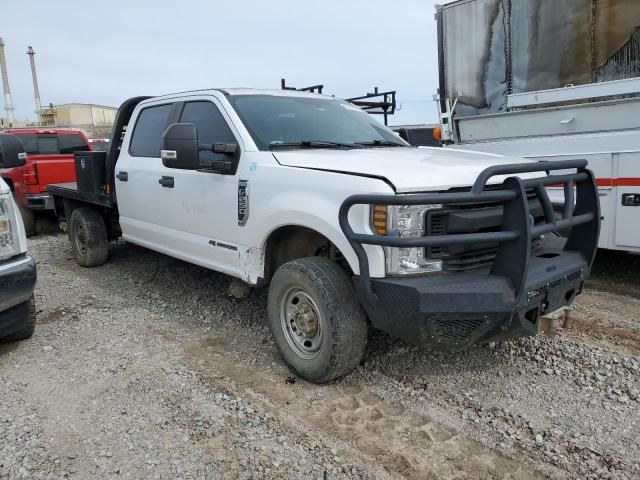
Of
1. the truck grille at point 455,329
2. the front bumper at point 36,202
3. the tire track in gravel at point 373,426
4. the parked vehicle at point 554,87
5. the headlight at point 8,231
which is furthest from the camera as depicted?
the front bumper at point 36,202

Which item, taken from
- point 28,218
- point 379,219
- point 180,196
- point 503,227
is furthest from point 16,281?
point 28,218

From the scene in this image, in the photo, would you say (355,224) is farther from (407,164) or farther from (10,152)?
(10,152)

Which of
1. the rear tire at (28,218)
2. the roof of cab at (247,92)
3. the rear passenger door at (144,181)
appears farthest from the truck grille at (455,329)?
the rear tire at (28,218)

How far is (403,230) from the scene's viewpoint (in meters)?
2.94

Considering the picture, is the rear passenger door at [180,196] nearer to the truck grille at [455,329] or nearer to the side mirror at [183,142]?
the side mirror at [183,142]

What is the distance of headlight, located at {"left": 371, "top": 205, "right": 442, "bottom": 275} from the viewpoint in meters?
2.92

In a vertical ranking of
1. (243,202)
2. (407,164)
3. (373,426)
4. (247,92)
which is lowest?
(373,426)

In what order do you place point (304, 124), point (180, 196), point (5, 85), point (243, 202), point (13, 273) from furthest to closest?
point (5, 85) < point (180, 196) < point (304, 124) < point (243, 202) < point (13, 273)

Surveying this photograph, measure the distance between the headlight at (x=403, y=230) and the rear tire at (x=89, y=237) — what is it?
4659 mm

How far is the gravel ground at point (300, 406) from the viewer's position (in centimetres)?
268

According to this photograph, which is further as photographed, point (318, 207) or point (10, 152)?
point (10, 152)

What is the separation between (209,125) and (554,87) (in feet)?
13.2

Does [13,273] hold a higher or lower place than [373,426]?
higher

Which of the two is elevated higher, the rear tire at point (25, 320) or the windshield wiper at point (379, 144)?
the windshield wiper at point (379, 144)
